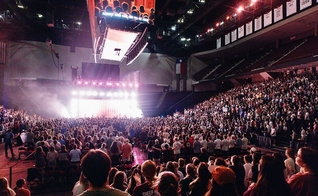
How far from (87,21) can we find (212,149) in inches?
796

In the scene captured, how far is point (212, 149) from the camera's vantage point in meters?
9.49

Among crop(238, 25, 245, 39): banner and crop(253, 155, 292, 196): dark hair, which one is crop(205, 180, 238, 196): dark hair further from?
crop(238, 25, 245, 39): banner

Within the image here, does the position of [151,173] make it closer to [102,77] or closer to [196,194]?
[196,194]

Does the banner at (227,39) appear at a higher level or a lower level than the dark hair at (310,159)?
higher

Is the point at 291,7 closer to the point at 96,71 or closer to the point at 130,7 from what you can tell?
the point at 130,7

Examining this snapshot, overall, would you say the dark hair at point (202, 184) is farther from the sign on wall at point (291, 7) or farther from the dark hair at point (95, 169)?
the sign on wall at point (291, 7)

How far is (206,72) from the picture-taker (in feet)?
104

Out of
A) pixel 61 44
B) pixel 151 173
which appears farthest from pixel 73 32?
pixel 151 173

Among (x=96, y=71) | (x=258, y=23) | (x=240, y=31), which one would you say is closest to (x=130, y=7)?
(x=258, y=23)

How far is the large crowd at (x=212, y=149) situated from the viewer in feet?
6.98

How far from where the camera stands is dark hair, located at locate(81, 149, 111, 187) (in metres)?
1.55

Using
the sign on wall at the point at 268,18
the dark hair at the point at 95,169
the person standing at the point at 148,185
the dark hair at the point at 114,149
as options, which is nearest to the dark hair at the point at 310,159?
the person standing at the point at 148,185

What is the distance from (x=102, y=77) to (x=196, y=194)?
27504 mm

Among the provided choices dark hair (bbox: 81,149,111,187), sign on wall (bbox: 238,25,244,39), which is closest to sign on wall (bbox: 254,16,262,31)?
sign on wall (bbox: 238,25,244,39)
